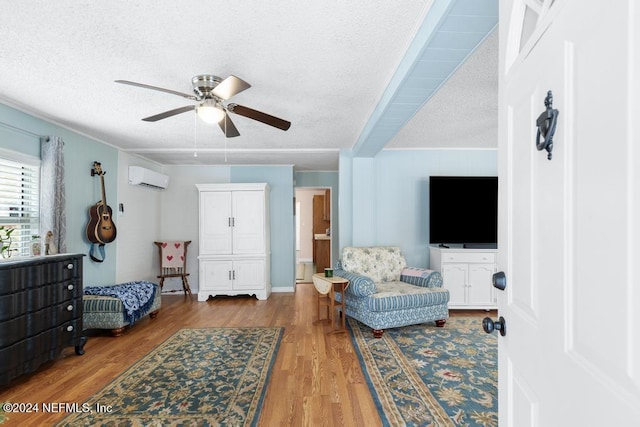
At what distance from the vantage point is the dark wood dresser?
2.38m

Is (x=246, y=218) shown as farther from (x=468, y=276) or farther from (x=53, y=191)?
(x=468, y=276)

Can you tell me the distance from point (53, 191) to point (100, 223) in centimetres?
83

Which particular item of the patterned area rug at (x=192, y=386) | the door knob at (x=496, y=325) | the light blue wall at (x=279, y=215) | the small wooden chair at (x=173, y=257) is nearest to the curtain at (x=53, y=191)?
the patterned area rug at (x=192, y=386)

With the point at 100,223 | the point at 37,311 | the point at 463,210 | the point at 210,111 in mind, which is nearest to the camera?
the point at 210,111

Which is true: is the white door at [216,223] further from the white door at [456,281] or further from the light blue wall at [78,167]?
the white door at [456,281]

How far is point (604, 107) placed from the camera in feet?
1.84

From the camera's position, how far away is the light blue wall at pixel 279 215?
587 centimetres

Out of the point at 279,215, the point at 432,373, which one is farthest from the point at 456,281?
the point at 279,215

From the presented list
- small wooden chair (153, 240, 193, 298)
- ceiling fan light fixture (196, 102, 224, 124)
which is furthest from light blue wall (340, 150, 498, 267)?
small wooden chair (153, 240, 193, 298)

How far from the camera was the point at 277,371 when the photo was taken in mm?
2723

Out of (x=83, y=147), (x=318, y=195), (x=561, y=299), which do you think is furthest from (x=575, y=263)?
(x=318, y=195)

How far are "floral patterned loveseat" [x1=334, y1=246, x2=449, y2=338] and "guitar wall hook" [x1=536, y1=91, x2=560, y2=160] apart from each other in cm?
297

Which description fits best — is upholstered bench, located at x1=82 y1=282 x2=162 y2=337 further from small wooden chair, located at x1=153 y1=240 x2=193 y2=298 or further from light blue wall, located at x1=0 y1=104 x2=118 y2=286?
small wooden chair, located at x1=153 y1=240 x2=193 y2=298

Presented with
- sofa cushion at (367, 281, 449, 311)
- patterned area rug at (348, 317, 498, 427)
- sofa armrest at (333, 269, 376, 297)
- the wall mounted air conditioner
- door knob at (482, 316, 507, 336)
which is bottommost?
patterned area rug at (348, 317, 498, 427)
